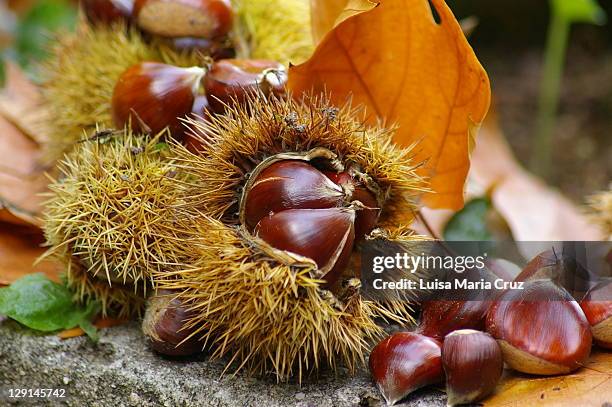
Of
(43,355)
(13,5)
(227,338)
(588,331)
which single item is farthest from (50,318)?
(13,5)

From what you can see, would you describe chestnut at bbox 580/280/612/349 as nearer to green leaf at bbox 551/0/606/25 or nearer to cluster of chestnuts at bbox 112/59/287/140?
cluster of chestnuts at bbox 112/59/287/140

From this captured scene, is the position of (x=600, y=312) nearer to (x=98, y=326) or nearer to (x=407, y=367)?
(x=407, y=367)

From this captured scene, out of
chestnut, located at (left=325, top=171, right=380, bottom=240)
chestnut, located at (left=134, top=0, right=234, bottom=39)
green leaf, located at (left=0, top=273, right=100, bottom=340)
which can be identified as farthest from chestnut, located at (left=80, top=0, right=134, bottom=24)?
chestnut, located at (left=325, top=171, right=380, bottom=240)

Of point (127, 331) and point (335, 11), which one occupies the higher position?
point (335, 11)

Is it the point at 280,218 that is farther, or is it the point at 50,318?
the point at 50,318

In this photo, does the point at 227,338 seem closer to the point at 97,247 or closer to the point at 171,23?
the point at 97,247

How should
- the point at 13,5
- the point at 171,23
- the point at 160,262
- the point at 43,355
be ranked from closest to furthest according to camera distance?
the point at 160,262 < the point at 43,355 < the point at 171,23 < the point at 13,5
